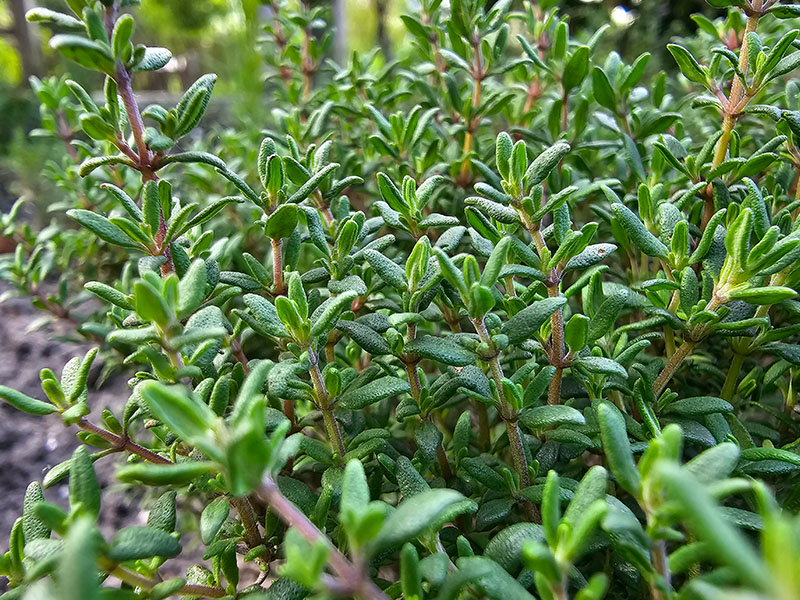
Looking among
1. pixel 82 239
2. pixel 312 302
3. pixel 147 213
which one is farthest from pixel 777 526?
pixel 82 239

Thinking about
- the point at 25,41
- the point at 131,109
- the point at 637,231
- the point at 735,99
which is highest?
the point at 25,41

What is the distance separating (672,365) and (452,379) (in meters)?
0.33

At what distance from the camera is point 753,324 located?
2.44 feet

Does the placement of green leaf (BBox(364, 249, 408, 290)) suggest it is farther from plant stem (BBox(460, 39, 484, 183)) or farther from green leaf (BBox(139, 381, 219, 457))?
plant stem (BBox(460, 39, 484, 183))

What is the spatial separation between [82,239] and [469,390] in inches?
54.7

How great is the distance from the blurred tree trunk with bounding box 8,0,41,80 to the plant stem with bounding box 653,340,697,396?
20.5 feet

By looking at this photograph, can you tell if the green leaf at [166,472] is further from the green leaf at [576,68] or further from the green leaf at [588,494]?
the green leaf at [576,68]

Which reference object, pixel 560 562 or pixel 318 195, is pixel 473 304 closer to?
pixel 560 562

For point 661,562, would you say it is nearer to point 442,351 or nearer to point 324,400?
point 442,351

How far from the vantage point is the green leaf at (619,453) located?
1.83 feet

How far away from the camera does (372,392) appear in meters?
0.76

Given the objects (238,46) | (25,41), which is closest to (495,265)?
(238,46)

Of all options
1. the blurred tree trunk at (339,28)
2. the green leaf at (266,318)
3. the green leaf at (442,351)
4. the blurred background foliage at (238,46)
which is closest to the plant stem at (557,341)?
the green leaf at (442,351)

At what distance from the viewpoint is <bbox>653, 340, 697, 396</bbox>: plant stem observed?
2.64 ft
